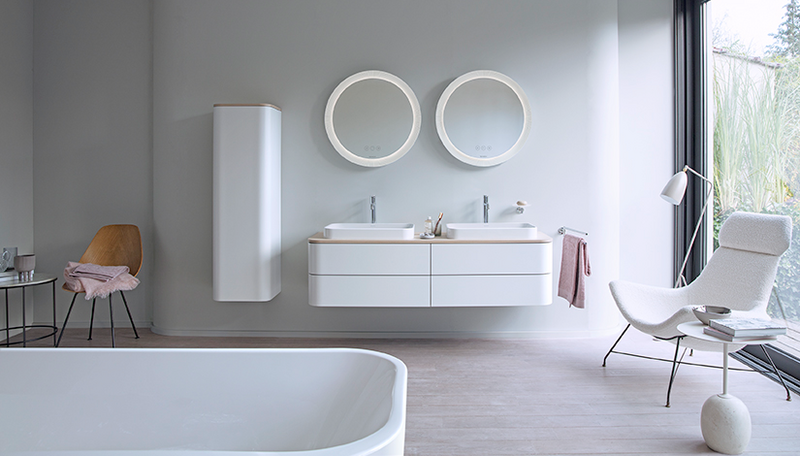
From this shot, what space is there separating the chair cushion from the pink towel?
0.76 metres

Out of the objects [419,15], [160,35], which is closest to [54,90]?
[160,35]

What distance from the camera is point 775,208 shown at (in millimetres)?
2793

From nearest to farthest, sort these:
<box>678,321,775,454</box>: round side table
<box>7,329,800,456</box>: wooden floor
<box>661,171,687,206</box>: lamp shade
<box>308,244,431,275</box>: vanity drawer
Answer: <box>678,321,775,454</box>: round side table, <box>7,329,800,456</box>: wooden floor, <box>661,171,687,206</box>: lamp shade, <box>308,244,431,275</box>: vanity drawer

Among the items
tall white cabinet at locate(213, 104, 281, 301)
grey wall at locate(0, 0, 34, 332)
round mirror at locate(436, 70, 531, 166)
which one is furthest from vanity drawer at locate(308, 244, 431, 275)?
grey wall at locate(0, 0, 34, 332)

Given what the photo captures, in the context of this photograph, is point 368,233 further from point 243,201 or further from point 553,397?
point 553,397

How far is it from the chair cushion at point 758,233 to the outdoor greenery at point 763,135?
23 cm

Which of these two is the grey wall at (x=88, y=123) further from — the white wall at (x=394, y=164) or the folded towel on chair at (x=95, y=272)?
the folded towel on chair at (x=95, y=272)

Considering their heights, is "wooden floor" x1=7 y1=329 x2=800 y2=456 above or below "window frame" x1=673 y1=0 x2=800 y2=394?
below

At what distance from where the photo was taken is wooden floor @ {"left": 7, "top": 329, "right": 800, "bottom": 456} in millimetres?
2035

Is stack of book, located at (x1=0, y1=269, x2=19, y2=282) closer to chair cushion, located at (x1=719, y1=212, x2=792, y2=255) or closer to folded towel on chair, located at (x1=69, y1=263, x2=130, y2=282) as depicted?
folded towel on chair, located at (x1=69, y1=263, x2=130, y2=282)

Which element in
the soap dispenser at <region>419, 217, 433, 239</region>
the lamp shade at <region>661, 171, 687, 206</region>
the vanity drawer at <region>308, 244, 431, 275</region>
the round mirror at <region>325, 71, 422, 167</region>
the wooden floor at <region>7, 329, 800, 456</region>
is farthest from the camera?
the round mirror at <region>325, 71, 422, 167</region>

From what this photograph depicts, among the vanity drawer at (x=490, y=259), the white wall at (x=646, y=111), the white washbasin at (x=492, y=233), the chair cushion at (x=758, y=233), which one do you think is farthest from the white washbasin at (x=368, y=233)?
the chair cushion at (x=758, y=233)

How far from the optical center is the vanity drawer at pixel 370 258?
3.06 m

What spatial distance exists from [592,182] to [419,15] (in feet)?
5.55
